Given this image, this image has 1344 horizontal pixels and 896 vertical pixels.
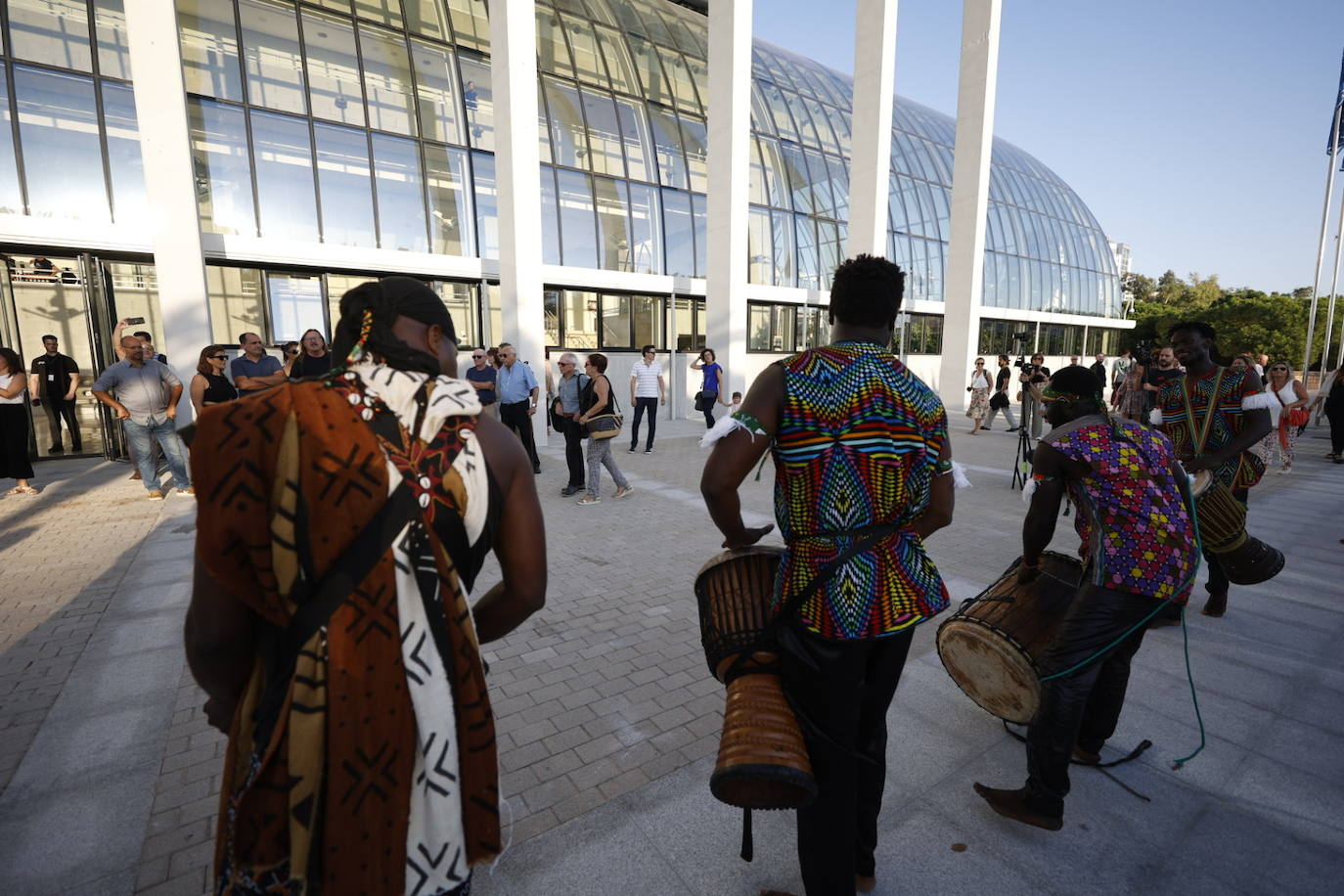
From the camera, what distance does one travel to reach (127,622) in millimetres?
4586

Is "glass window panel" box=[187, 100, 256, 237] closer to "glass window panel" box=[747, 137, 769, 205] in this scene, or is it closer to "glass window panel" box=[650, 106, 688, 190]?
"glass window panel" box=[650, 106, 688, 190]

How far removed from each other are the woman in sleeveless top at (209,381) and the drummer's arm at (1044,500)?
847cm

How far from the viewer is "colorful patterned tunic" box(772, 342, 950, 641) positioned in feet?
5.98

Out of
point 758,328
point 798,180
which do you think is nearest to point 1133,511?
point 758,328

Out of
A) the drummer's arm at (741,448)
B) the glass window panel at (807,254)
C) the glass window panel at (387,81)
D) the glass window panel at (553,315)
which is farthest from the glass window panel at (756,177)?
the drummer's arm at (741,448)

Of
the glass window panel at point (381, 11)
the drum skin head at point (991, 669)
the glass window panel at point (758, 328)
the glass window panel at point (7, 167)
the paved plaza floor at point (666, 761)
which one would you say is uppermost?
the glass window panel at point (381, 11)

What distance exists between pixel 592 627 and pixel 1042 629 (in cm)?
278

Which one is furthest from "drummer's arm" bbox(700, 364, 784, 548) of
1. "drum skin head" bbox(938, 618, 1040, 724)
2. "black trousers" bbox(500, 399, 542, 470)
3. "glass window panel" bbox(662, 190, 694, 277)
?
"glass window panel" bbox(662, 190, 694, 277)

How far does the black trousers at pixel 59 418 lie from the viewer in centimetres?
1045

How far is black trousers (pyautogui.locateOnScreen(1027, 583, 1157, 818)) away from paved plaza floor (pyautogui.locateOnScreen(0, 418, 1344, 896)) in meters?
0.21

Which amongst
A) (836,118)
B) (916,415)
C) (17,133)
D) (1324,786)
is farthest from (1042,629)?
(836,118)

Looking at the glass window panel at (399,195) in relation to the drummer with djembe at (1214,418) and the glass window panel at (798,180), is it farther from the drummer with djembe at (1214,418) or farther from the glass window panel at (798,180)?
the drummer with djembe at (1214,418)

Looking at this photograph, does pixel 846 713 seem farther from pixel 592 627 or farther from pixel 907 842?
pixel 592 627

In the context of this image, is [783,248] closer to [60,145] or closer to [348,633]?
[60,145]
